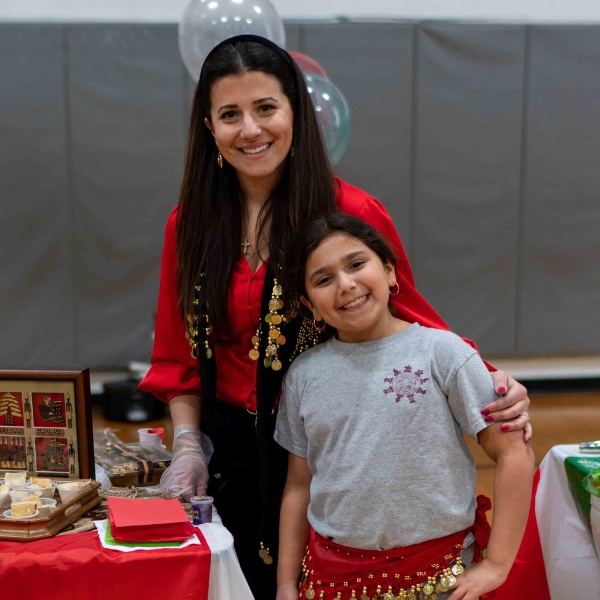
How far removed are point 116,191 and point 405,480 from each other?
14.8ft

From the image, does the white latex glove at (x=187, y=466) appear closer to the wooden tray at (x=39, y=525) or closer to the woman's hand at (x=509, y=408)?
the wooden tray at (x=39, y=525)

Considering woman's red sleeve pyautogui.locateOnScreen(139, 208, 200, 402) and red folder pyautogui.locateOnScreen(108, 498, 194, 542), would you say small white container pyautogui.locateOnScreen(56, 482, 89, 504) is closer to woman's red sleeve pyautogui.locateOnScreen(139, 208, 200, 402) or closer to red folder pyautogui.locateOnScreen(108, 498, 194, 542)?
red folder pyautogui.locateOnScreen(108, 498, 194, 542)

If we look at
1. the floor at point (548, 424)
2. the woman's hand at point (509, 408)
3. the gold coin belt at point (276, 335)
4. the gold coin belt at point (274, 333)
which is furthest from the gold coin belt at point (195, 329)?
the floor at point (548, 424)

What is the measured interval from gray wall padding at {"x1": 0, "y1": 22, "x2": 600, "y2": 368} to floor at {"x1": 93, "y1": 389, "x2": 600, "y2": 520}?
0.38 m

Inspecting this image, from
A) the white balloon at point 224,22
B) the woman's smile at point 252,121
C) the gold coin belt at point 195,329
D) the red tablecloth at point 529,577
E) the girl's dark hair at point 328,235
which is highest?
the white balloon at point 224,22

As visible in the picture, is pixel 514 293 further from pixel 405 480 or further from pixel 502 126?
pixel 405 480

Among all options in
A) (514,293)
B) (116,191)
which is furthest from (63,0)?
(514,293)

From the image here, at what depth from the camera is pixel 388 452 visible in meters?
1.53

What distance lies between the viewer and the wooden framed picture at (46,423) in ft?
5.71

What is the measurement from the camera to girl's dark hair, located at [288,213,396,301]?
1.60 meters

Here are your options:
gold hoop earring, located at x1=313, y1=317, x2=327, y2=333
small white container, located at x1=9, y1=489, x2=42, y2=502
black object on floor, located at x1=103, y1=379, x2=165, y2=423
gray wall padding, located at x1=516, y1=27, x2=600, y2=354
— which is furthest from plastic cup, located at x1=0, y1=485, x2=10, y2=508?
gray wall padding, located at x1=516, y1=27, x2=600, y2=354

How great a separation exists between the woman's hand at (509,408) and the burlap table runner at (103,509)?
0.64 metres

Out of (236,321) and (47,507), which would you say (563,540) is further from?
(47,507)

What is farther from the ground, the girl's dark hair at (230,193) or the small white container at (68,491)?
the girl's dark hair at (230,193)
